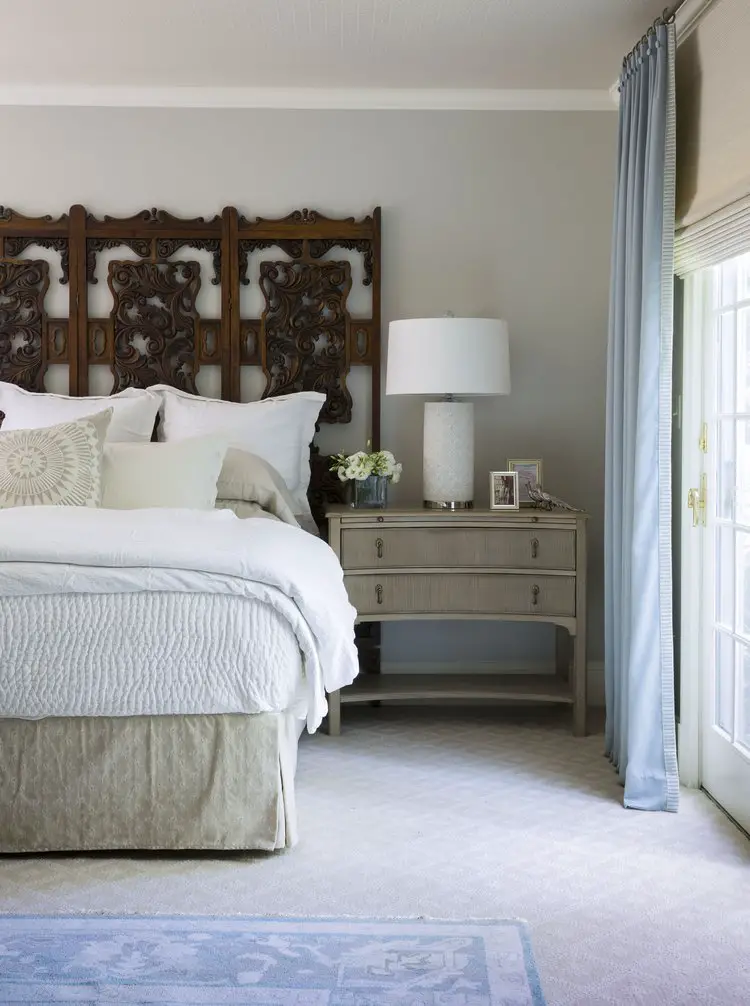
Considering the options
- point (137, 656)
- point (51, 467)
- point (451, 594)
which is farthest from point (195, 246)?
point (137, 656)

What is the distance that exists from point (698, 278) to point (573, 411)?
49.5 inches

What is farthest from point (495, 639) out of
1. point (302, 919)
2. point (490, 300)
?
point (302, 919)

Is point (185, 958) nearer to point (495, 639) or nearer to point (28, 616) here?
point (28, 616)

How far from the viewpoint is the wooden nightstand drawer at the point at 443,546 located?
3.88 m

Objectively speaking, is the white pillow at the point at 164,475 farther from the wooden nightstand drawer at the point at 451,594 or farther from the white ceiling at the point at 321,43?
the white ceiling at the point at 321,43

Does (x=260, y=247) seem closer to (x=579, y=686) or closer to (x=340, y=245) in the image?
(x=340, y=245)

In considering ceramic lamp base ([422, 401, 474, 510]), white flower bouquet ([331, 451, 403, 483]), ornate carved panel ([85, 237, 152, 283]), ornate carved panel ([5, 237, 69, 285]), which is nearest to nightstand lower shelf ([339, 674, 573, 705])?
ceramic lamp base ([422, 401, 474, 510])

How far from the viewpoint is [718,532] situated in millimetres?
3154

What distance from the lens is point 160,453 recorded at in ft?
11.7

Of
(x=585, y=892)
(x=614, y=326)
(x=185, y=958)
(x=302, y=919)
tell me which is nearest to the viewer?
(x=185, y=958)

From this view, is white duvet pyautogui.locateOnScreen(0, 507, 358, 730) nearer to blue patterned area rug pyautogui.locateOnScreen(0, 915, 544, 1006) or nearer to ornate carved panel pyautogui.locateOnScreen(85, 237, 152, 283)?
blue patterned area rug pyautogui.locateOnScreen(0, 915, 544, 1006)

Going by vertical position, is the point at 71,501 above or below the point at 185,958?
above

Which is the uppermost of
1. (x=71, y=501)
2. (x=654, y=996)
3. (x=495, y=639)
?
(x=71, y=501)

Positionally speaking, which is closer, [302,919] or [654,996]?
[654,996]
